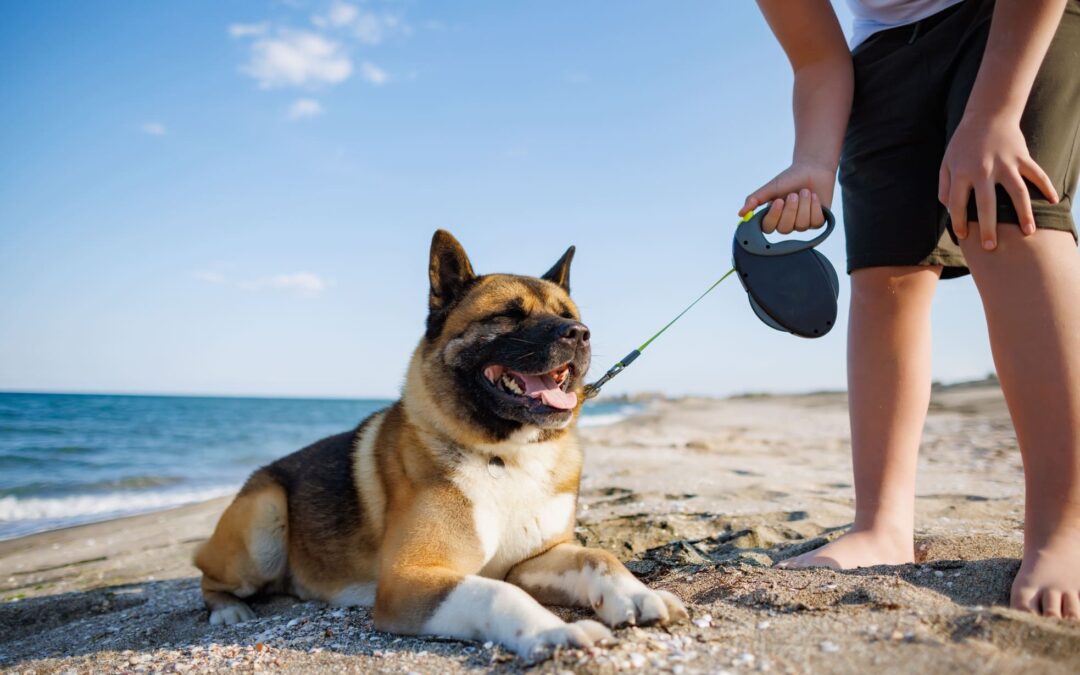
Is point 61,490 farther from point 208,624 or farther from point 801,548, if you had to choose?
point 801,548

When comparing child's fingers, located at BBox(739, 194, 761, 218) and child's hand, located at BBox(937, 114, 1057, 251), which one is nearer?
child's hand, located at BBox(937, 114, 1057, 251)

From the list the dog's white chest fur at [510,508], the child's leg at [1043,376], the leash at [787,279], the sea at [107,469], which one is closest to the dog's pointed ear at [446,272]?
the dog's white chest fur at [510,508]

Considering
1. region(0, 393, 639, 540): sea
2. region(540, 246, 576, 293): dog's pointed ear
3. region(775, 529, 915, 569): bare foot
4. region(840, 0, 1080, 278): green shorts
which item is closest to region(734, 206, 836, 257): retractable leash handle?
region(840, 0, 1080, 278): green shorts

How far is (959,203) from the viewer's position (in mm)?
2268

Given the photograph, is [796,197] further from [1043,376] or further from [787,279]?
[1043,376]

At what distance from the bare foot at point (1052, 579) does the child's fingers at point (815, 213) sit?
1.37 meters

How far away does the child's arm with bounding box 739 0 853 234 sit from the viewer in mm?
2746

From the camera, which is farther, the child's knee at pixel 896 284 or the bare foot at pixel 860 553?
the child's knee at pixel 896 284

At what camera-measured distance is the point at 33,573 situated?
5.49m

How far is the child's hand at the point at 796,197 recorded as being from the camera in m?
2.73

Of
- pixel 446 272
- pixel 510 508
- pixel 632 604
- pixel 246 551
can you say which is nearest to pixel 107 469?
pixel 246 551

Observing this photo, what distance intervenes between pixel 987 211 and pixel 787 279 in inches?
29.3

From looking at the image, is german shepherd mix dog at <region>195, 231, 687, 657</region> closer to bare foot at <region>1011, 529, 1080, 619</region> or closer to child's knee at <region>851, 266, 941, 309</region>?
bare foot at <region>1011, 529, 1080, 619</region>

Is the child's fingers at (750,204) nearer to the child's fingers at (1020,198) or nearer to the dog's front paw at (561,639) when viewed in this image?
the child's fingers at (1020,198)
